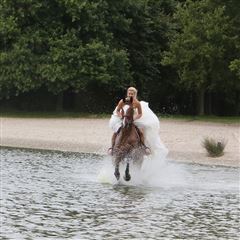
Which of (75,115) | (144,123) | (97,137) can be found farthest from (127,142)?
(75,115)

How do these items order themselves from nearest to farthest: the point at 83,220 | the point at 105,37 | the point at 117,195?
the point at 83,220
the point at 117,195
the point at 105,37

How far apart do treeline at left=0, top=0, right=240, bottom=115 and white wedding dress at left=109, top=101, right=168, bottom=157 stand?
24.0m

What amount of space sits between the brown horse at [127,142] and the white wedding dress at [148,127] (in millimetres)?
407

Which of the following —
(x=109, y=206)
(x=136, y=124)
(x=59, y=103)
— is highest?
(x=59, y=103)

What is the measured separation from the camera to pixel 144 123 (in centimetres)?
1770

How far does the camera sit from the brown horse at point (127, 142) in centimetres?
1712

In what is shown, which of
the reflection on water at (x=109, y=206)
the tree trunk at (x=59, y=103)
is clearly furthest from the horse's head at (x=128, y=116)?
the tree trunk at (x=59, y=103)

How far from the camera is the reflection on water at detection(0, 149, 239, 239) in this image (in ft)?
35.9

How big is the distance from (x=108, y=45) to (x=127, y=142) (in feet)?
102

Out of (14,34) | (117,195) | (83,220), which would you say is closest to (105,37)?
(14,34)

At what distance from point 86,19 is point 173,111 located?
1486 cm

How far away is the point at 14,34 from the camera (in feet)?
155

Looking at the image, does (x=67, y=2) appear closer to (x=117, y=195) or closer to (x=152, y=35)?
(x=152, y=35)

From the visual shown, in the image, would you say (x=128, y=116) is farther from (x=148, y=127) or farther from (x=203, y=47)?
(x=203, y=47)
